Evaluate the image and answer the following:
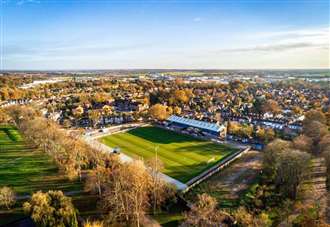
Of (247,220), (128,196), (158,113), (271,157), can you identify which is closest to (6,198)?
(128,196)

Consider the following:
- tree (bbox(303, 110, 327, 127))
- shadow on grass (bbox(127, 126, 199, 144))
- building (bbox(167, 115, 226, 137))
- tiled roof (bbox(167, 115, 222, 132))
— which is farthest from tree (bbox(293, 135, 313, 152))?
shadow on grass (bbox(127, 126, 199, 144))

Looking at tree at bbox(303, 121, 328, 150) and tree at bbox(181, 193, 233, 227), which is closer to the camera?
tree at bbox(181, 193, 233, 227)

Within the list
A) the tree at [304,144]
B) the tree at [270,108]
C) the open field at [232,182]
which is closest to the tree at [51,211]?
the open field at [232,182]

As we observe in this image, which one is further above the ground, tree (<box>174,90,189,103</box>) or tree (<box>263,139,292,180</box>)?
tree (<box>174,90,189,103</box>)

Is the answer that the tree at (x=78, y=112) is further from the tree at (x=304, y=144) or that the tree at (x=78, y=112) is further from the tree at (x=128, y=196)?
the tree at (x=304, y=144)

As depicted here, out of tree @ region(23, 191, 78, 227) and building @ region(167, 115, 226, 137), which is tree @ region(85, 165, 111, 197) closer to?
tree @ region(23, 191, 78, 227)

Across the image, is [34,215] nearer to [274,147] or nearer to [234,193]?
[234,193]
